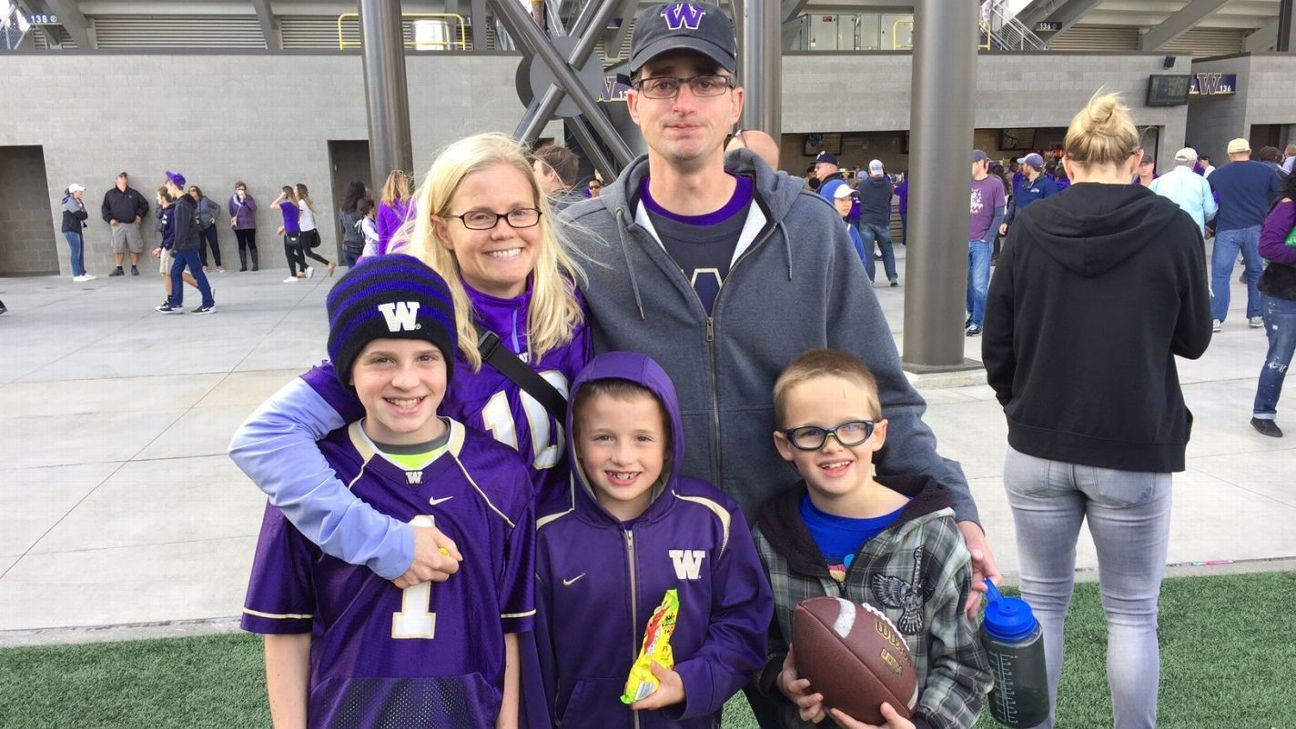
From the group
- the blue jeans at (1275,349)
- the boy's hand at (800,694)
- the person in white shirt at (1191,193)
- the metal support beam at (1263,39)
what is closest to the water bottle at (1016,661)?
the boy's hand at (800,694)

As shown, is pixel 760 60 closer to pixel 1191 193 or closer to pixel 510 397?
pixel 1191 193

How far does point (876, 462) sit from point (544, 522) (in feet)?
2.91

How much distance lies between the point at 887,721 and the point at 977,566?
1.43 feet

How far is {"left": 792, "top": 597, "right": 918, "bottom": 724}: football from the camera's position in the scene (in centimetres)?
187

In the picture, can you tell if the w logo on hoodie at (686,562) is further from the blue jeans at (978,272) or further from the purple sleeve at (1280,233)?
the blue jeans at (978,272)

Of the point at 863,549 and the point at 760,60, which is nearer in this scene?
the point at 863,549

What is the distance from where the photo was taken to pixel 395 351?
1.76 meters

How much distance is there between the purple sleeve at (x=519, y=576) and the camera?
188cm

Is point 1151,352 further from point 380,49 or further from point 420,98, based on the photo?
point 420,98

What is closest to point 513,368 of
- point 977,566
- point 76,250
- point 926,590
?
point 926,590

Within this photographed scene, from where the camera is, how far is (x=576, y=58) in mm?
12797

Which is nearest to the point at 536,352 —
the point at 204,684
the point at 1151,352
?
the point at 1151,352

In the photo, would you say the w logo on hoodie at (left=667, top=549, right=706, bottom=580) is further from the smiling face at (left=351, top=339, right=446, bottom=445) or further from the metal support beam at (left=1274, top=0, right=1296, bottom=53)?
the metal support beam at (left=1274, top=0, right=1296, bottom=53)

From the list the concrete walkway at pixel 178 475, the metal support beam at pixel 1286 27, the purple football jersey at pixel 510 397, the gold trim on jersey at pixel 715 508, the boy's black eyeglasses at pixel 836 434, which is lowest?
the concrete walkway at pixel 178 475
